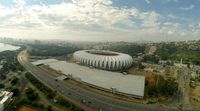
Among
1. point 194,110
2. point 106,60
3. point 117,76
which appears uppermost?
point 106,60

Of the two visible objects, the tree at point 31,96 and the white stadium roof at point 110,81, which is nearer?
the tree at point 31,96

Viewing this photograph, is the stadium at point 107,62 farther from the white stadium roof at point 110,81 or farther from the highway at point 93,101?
the highway at point 93,101

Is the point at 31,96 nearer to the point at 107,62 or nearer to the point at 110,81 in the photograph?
the point at 110,81

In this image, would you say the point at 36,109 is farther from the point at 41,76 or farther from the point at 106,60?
the point at 106,60

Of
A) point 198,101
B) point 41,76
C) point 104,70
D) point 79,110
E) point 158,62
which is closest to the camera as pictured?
point 79,110

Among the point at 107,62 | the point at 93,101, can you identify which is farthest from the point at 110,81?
the point at 107,62

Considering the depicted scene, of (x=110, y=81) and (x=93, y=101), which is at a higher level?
(x=110, y=81)

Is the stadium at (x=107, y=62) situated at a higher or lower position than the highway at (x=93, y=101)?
higher

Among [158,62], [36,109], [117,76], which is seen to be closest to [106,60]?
[117,76]

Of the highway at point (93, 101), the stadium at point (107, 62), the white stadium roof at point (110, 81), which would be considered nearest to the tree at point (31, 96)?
the highway at point (93, 101)

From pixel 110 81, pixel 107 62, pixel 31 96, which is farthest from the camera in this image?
pixel 107 62

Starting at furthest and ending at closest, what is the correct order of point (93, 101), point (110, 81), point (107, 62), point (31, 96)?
point (107, 62)
point (110, 81)
point (93, 101)
point (31, 96)
